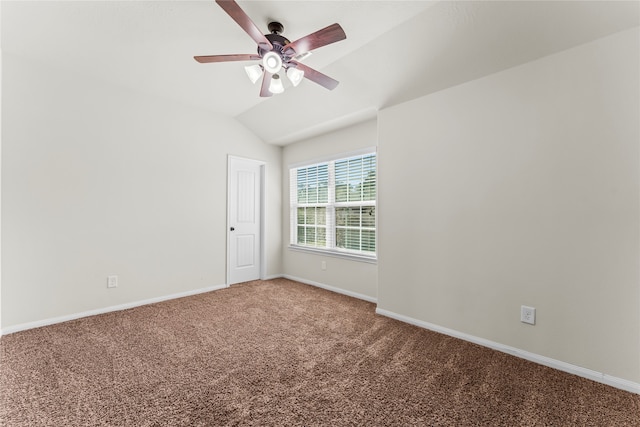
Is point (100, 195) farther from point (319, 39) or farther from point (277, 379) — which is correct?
point (319, 39)

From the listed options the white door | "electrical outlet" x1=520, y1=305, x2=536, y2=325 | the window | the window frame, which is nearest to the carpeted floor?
"electrical outlet" x1=520, y1=305, x2=536, y2=325

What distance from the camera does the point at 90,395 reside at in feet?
5.79

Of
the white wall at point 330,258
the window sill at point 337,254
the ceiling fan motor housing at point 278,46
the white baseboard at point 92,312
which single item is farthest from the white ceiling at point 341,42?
the white baseboard at point 92,312

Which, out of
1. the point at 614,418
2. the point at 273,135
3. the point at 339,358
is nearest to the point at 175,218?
the point at 273,135

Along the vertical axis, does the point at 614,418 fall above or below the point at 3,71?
below

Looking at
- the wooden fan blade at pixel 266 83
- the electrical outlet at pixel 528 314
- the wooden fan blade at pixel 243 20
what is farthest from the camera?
the wooden fan blade at pixel 266 83

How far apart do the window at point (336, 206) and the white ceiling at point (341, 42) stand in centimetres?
98

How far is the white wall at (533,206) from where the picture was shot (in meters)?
1.89

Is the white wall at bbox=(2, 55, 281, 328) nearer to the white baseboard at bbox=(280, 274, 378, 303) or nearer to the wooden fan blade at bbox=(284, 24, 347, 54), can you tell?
the white baseboard at bbox=(280, 274, 378, 303)

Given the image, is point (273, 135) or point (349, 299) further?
point (273, 135)

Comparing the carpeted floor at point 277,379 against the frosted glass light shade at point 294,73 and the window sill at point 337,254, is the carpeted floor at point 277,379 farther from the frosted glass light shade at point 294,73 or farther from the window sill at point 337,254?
the frosted glass light shade at point 294,73

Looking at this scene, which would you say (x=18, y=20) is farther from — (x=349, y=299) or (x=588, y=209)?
(x=588, y=209)

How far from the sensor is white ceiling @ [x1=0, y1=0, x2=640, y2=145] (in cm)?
196

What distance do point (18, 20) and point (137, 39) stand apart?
0.84 meters
